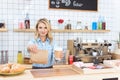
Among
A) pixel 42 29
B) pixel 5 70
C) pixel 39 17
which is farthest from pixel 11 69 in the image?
pixel 39 17

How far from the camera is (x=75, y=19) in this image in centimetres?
371

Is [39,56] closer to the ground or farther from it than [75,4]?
closer to the ground

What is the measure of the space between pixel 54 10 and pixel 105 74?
1.99 metres

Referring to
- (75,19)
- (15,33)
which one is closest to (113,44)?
(75,19)

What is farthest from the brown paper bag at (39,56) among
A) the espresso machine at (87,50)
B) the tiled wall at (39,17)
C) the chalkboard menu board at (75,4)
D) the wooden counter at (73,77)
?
the chalkboard menu board at (75,4)

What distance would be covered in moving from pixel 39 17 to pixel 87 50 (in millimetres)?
1071

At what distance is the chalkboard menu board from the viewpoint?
357 centimetres

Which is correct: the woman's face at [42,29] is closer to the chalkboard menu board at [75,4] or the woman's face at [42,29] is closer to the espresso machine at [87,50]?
the espresso machine at [87,50]

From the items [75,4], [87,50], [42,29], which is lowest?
[87,50]

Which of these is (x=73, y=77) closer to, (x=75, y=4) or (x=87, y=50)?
(x=87, y=50)

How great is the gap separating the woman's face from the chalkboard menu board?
41.2 inches

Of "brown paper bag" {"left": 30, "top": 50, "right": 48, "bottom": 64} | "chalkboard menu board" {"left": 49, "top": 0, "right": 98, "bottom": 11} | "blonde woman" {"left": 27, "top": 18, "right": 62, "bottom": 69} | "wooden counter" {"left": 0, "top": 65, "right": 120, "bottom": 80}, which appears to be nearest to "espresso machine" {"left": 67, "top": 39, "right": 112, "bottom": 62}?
"chalkboard menu board" {"left": 49, "top": 0, "right": 98, "bottom": 11}

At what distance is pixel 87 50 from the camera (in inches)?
136

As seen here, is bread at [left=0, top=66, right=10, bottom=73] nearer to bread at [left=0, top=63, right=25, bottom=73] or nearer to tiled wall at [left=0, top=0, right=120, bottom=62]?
bread at [left=0, top=63, right=25, bottom=73]
